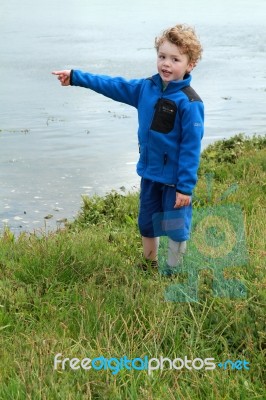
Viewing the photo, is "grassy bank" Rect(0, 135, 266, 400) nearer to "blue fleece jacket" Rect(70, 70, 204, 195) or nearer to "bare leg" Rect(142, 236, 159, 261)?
"bare leg" Rect(142, 236, 159, 261)

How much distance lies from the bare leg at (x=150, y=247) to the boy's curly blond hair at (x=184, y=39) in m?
1.32

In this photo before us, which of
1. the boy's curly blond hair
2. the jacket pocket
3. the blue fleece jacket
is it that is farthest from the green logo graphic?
the boy's curly blond hair

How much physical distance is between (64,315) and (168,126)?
1.39m

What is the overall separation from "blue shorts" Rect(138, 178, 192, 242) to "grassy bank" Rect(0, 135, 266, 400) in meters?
0.34

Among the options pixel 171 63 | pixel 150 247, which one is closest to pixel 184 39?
pixel 171 63

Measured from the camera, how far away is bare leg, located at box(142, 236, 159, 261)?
4.98 meters

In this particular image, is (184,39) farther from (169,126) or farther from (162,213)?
(162,213)

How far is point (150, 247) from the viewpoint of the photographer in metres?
5.01

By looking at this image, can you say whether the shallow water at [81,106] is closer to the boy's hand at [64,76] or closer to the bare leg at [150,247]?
the bare leg at [150,247]

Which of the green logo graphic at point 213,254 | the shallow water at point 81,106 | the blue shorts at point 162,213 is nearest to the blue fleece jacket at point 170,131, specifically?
the blue shorts at point 162,213

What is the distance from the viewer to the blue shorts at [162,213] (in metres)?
4.61

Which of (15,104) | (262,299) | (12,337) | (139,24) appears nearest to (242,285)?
(262,299)

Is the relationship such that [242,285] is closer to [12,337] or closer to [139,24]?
[12,337]

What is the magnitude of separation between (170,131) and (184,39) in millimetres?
600
